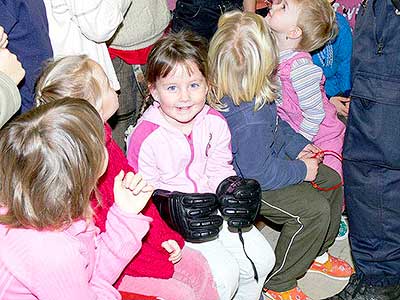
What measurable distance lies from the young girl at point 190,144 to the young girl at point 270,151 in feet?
0.24

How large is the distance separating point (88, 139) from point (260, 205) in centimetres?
96

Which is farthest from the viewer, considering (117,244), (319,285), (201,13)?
(201,13)

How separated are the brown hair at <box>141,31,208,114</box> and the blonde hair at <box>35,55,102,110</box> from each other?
0.29 m

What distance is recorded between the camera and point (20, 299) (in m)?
1.74

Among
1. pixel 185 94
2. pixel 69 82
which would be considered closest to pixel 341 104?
pixel 185 94

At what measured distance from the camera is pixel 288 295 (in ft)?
8.98

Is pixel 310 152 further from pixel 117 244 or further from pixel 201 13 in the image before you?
pixel 117 244

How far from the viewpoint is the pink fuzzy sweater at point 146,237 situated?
209cm

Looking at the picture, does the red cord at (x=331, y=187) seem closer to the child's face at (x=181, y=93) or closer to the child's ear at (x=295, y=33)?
A: the child's ear at (x=295, y=33)

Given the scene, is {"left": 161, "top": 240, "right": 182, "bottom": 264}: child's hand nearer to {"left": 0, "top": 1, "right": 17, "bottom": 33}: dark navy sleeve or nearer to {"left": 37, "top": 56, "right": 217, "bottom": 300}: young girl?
{"left": 37, "top": 56, "right": 217, "bottom": 300}: young girl

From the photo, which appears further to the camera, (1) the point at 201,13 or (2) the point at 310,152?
(1) the point at 201,13

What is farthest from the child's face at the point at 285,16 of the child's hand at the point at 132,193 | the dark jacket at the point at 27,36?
the child's hand at the point at 132,193

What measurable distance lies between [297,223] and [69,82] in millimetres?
1068

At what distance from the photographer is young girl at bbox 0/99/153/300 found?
1.68 metres
